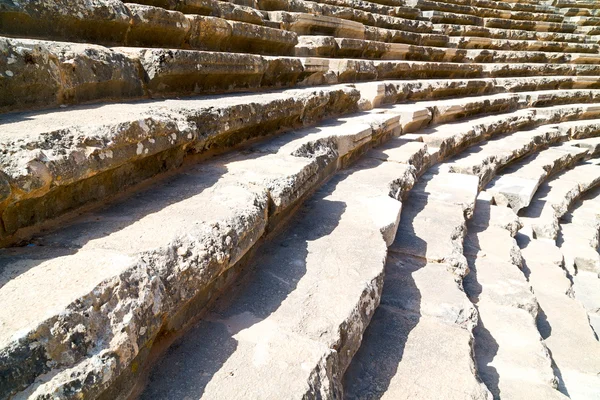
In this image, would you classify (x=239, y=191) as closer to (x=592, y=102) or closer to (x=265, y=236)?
(x=265, y=236)

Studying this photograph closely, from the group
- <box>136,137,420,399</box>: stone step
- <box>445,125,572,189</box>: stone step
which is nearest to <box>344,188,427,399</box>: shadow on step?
<box>136,137,420,399</box>: stone step

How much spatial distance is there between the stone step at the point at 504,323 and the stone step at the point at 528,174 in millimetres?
1148

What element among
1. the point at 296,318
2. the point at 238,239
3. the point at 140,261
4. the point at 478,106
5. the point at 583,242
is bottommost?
the point at 583,242

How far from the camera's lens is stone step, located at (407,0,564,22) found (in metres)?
8.95

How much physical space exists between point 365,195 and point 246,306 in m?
1.32

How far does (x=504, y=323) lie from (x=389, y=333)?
968 millimetres

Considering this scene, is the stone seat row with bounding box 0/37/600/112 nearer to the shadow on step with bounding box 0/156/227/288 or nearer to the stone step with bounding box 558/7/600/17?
the shadow on step with bounding box 0/156/227/288

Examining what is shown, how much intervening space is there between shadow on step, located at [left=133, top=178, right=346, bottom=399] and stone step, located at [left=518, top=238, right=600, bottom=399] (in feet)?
5.60

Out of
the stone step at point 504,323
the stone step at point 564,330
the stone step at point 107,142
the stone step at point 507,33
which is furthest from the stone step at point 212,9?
the stone step at point 507,33

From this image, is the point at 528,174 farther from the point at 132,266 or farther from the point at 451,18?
the point at 451,18

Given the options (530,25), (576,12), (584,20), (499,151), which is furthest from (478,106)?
(576,12)

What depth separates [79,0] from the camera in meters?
2.20

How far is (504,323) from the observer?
7.68ft

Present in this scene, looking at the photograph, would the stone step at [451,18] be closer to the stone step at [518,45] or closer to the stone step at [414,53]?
the stone step at [518,45]
